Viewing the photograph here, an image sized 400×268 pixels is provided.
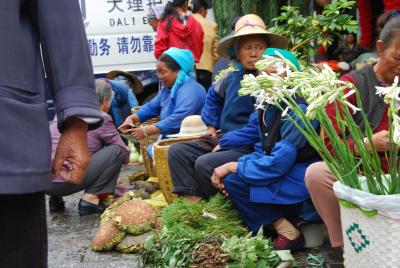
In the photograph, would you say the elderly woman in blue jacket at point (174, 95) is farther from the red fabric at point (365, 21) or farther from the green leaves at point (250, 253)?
the green leaves at point (250, 253)

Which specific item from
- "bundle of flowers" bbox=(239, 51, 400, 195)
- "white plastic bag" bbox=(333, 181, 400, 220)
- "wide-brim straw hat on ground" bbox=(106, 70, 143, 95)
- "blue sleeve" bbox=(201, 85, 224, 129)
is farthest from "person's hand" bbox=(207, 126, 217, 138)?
"wide-brim straw hat on ground" bbox=(106, 70, 143, 95)

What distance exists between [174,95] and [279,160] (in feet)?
6.41

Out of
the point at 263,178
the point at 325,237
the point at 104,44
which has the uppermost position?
the point at 104,44

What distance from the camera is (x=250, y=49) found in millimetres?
4035

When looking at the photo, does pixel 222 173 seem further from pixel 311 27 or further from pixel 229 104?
pixel 311 27

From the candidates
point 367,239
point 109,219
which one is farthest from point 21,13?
point 109,219

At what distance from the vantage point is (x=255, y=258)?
2.92 m

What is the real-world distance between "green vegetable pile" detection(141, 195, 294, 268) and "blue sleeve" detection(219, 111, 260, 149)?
1.68ft

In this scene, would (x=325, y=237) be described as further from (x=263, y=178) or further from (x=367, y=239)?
(x=367, y=239)

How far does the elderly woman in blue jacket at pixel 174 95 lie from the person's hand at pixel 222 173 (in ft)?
4.35

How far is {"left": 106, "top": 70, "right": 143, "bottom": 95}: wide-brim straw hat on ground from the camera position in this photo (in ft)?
25.0

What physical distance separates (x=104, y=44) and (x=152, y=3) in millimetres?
861

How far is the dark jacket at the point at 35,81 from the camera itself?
1.43m

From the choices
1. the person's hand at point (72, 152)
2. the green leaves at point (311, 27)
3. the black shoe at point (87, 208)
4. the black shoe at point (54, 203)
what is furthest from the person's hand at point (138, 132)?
the person's hand at point (72, 152)
